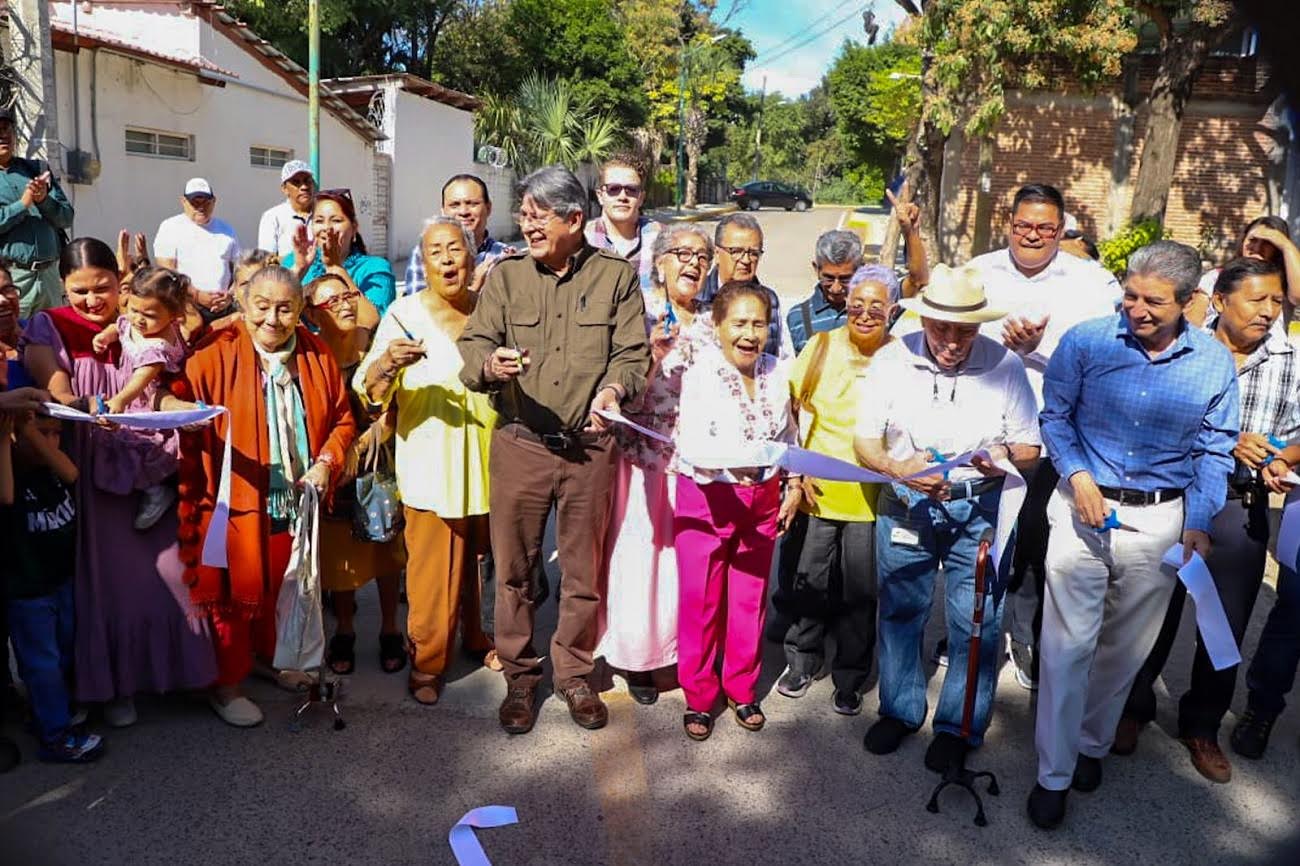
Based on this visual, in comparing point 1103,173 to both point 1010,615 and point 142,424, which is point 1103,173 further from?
point 142,424

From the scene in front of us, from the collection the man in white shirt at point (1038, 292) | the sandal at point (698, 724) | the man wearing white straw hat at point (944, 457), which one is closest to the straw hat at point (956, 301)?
the man wearing white straw hat at point (944, 457)

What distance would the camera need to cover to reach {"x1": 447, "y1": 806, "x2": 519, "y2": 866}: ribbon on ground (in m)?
3.08

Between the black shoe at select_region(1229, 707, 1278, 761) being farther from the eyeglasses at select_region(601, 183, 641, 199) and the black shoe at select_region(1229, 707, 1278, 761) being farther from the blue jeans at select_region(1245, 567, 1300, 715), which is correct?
the eyeglasses at select_region(601, 183, 641, 199)

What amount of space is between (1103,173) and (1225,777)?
68.6ft

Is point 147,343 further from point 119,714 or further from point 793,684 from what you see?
point 793,684

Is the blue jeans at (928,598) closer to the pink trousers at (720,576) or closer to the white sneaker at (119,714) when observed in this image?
the pink trousers at (720,576)

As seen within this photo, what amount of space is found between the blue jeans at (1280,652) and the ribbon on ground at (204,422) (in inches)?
157

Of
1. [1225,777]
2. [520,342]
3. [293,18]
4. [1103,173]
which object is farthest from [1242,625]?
[293,18]

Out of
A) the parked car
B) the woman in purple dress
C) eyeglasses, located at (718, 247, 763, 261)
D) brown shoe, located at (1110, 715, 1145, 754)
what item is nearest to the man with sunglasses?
eyeglasses, located at (718, 247, 763, 261)

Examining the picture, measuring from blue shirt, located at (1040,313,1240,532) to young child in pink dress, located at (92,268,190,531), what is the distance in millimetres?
3178

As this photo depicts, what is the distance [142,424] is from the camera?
3.38 metres

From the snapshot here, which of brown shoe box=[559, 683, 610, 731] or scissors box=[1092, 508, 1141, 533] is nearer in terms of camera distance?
scissors box=[1092, 508, 1141, 533]

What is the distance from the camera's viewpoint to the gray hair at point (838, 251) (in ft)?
14.9

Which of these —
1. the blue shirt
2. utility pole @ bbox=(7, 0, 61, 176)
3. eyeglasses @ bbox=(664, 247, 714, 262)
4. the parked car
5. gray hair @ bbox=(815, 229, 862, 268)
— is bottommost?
the blue shirt
